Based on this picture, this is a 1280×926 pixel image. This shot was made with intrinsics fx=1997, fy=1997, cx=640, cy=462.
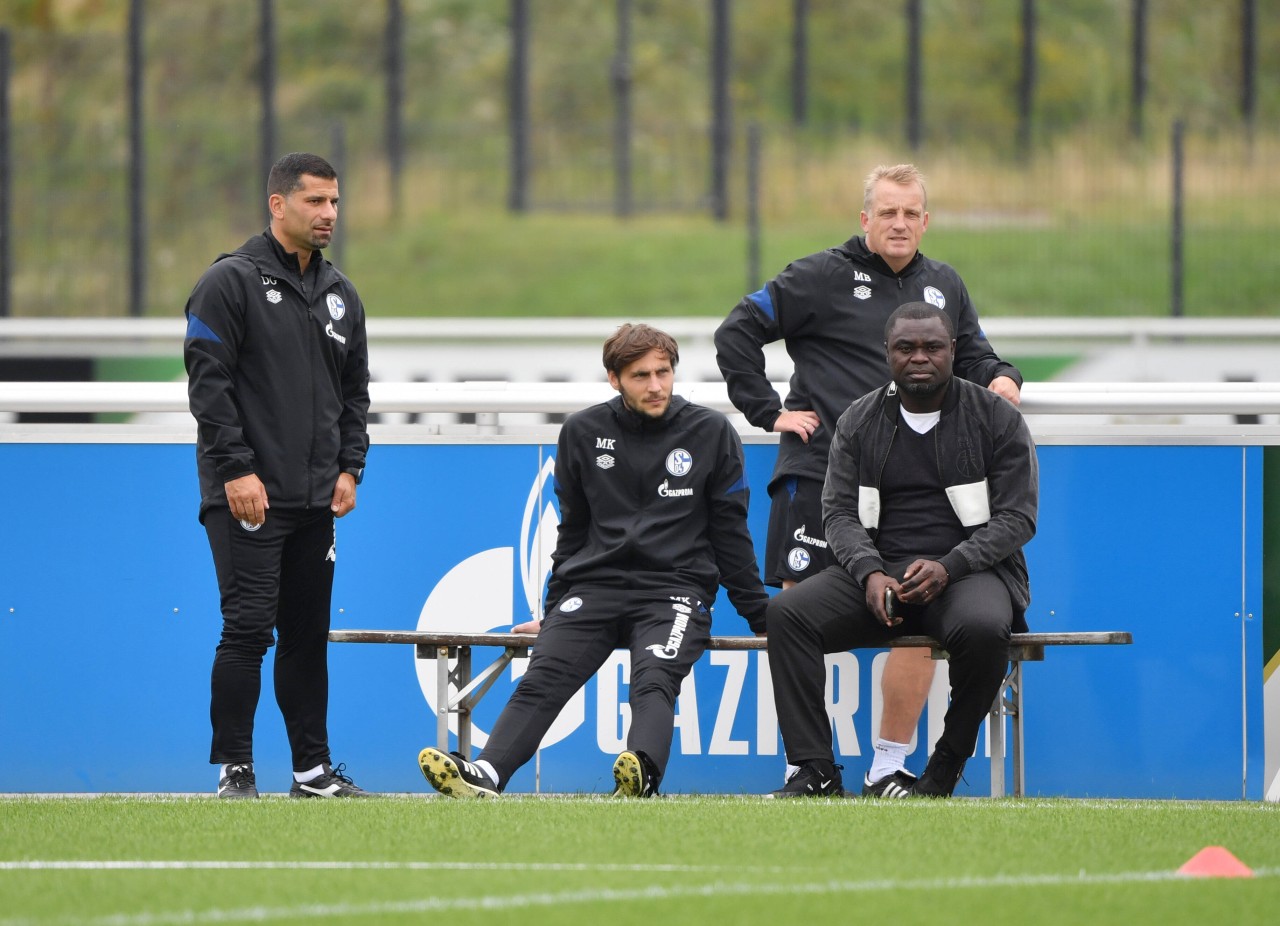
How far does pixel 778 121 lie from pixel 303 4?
6.57 meters

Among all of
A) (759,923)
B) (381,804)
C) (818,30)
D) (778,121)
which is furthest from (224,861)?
(818,30)

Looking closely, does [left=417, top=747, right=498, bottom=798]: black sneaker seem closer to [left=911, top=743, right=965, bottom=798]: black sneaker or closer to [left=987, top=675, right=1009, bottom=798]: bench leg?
[left=911, top=743, right=965, bottom=798]: black sneaker

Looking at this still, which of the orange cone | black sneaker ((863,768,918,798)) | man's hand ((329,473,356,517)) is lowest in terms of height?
black sneaker ((863,768,918,798))

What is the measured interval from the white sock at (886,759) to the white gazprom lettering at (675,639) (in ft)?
2.53

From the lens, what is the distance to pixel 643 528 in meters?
6.03

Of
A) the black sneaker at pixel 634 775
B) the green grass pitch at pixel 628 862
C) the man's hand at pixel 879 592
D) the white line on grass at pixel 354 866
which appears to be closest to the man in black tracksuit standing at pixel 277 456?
the green grass pitch at pixel 628 862

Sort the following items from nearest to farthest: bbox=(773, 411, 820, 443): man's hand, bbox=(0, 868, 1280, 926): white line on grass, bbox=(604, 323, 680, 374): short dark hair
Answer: bbox=(0, 868, 1280, 926): white line on grass → bbox=(604, 323, 680, 374): short dark hair → bbox=(773, 411, 820, 443): man's hand

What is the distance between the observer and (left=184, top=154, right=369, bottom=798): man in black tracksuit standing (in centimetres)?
569

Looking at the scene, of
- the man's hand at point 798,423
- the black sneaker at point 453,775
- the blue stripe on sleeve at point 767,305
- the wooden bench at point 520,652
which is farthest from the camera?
the blue stripe on sleeve at point 767,305

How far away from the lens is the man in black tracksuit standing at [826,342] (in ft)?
20.6

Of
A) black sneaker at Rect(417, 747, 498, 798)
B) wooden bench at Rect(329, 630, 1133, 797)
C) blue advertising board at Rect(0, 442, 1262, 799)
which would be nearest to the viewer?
black sneaker at Rect(417, 747, 498, 798)

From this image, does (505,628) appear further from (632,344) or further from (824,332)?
(824,332)

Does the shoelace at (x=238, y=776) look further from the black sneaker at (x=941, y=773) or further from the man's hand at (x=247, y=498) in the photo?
the black sneaker at (x=941, y=773)

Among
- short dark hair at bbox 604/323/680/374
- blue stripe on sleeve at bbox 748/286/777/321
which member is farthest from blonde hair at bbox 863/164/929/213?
A: short dark hair at bbox 604/323/680/374
